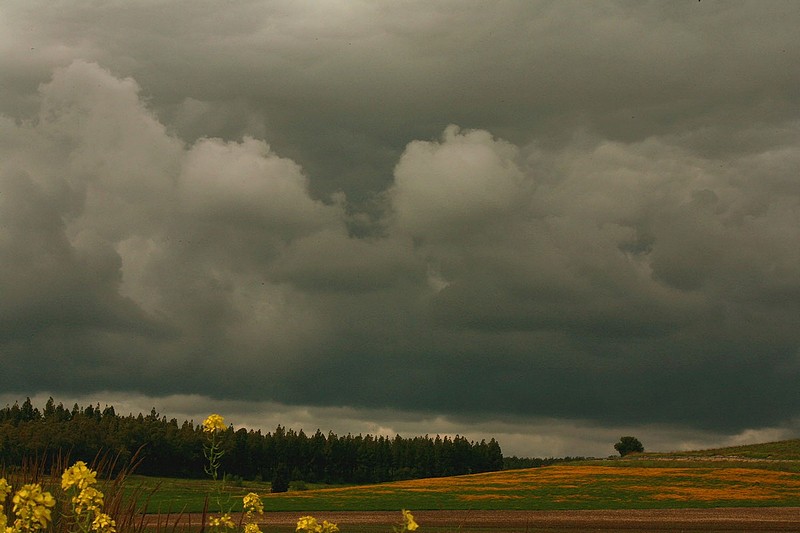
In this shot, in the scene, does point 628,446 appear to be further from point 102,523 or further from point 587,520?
point 102,523

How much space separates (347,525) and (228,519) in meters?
37.8

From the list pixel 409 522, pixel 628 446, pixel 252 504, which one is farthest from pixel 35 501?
pixel 628 446

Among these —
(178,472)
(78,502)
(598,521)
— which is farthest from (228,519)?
(178,472)

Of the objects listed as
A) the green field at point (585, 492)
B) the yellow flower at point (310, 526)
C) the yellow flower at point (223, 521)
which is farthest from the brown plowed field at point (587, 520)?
the yellow flower at point (310, 526)

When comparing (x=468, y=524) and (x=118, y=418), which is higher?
(x=118, y=418)

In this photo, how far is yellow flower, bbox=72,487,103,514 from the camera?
22.4 ft

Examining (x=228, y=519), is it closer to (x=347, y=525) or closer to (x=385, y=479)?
(x=347, y=525)

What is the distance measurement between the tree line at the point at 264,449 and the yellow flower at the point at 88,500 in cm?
13464

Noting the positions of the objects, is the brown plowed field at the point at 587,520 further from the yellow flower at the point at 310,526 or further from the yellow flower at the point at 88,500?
the yellow flower at the point at 88,500

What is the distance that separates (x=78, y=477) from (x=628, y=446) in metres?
157

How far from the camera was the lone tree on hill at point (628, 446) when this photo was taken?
153 metres

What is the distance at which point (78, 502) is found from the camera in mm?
7172

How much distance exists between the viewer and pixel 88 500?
7043 millimetres

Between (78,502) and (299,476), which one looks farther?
(299,476)
